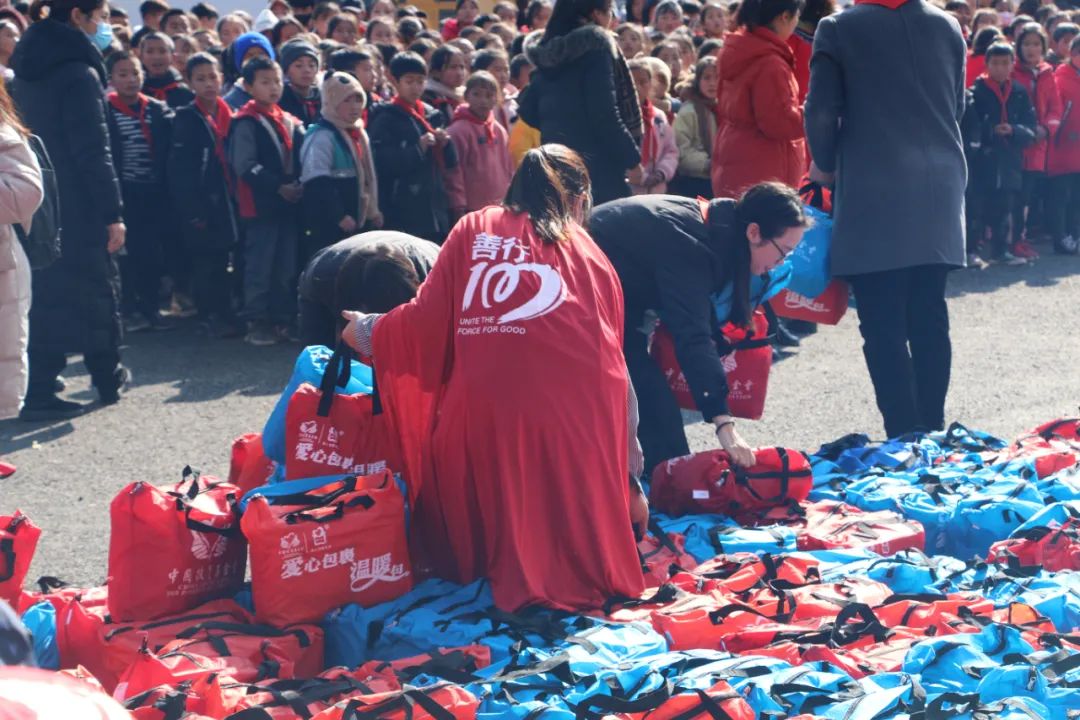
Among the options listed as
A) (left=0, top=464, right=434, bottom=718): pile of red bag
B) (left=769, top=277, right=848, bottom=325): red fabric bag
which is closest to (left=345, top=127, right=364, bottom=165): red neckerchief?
(left=769, top=277, right=848, bottom=325): red fabric bag

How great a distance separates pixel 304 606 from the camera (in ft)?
14.2

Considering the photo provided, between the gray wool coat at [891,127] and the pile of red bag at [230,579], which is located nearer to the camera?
the pile of red bag at [230,579]

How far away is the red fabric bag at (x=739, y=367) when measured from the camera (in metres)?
5.82

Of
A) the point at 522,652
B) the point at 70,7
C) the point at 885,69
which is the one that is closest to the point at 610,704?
the point at 522,652

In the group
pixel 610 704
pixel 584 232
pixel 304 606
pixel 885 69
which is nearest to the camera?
pixel 610 704

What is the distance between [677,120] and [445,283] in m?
5.22

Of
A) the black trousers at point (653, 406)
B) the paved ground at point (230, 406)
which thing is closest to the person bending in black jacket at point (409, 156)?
the paved ground at point (230, 406)

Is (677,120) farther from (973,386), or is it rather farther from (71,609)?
(71,609)

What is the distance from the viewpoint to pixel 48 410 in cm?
726

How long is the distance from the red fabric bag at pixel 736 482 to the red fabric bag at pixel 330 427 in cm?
126

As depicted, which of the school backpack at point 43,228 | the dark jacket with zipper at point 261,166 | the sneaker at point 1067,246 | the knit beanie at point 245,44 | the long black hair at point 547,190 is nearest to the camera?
the long black hair at point 547,190

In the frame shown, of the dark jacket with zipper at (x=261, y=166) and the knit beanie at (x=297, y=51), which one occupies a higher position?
the knit beanie at (x=297, y=51)

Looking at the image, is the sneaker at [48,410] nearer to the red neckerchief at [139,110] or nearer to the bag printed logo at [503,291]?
the red neckerchief at [139,110]

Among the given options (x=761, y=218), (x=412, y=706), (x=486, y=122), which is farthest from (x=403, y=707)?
(x=486, y=122)
